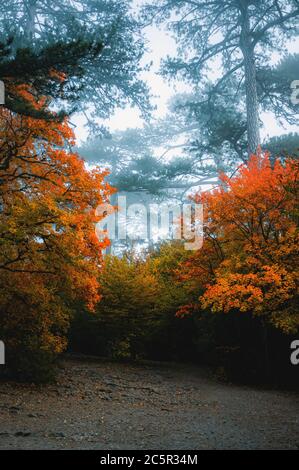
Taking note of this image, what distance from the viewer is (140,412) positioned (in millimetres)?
8922

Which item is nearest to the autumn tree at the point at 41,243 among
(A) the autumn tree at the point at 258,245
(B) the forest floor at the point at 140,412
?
(B) the forest floor at the point at 140,412

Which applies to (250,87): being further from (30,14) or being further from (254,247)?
(254,247)

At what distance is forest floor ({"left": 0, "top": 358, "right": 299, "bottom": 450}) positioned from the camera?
6424 millimetres

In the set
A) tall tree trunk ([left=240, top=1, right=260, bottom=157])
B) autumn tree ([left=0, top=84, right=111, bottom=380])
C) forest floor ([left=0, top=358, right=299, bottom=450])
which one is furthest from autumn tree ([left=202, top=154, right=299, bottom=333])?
tall tree trunk ([left=240, top=1, right=260, bottom=157])

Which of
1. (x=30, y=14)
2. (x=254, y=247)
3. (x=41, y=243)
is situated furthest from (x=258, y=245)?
(x=30, y=14)

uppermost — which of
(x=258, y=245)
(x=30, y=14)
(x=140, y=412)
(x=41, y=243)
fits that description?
(x=30, y=14)

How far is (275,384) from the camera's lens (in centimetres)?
1291

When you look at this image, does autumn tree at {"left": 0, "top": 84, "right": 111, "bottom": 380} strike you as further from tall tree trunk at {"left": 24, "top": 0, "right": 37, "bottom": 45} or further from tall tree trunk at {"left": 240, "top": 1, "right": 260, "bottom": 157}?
tall tree trunk at {"left": 24, "top": 0, "right": 37, "bottom": 45}

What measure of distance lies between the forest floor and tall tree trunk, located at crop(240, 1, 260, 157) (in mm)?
10029

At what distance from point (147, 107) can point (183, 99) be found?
2370 cm

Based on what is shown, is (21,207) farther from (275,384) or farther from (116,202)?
(116,202)

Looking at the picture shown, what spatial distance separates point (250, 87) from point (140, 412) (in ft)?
51.0

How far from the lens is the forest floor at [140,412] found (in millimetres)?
6424

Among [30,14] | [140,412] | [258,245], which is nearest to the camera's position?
[140,412]
